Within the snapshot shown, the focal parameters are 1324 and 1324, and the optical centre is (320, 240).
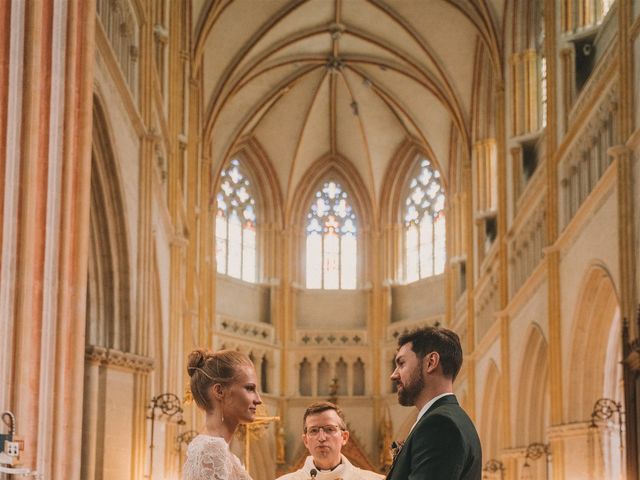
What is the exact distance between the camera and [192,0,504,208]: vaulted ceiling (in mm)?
30703

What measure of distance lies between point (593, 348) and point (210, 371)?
52.8 ft

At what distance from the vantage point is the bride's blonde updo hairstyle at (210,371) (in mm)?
5539

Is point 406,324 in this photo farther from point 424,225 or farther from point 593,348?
point 593,348

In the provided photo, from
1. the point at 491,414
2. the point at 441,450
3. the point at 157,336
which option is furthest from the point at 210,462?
the point at 491,414

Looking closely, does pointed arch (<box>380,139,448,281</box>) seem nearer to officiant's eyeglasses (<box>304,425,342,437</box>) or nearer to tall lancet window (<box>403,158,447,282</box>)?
tall lancet window (<box>403,158,447,282</box>)

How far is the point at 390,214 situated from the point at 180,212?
48.8 ft

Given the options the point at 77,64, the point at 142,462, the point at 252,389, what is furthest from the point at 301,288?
the point at 252,389

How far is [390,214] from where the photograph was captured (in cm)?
Result: 3903

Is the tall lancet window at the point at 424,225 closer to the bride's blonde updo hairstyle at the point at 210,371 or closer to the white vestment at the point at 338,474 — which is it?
the white vestment at the point at 338,474

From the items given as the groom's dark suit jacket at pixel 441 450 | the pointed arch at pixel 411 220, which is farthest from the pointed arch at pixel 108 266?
the pointed arch at pixel 411 220

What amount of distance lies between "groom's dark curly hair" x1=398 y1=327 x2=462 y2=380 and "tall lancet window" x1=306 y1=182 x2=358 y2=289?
1339 inches

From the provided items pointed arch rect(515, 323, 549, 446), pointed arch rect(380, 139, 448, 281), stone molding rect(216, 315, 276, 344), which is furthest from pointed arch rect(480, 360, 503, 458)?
stone molding rect(216, 315, 276, 344)

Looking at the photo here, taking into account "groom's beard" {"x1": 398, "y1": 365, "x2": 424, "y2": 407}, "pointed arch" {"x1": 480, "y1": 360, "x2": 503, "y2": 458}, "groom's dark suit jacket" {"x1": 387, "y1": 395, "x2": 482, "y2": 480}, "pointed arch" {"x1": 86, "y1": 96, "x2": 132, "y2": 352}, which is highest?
"pointed arch" {"x1": 86, "y1": 96, "x2": 132, "y2": 352}

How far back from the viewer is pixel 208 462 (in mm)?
5348
